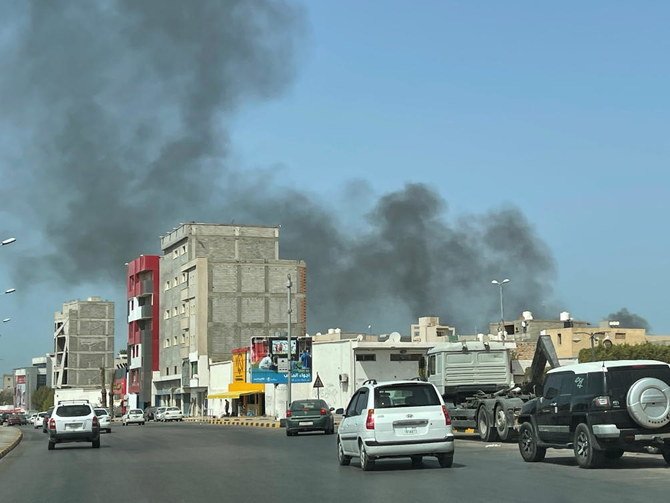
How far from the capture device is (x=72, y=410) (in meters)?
34.1

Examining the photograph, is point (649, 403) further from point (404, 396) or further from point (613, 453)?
point (404, 396)

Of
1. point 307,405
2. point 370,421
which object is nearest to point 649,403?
point 370,421

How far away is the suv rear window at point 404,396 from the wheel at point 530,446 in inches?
102

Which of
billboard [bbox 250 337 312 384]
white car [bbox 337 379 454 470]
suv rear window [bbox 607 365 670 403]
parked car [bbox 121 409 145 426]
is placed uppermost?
billboard [bbox 250 337 312 384]

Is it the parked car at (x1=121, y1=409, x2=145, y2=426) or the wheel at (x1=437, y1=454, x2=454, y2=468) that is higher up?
the wheel at (x1=437, y1=454, x2=454, y2=468)

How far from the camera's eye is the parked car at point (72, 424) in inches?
1328

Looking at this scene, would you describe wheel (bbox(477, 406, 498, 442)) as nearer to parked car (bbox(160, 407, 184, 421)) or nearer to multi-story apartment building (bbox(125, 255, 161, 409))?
parked car (bbox(160, 407, 184, 421))

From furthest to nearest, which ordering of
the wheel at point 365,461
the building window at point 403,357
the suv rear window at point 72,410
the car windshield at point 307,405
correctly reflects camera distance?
1. the building window at point 403,357
2. the car windshield at point 307,405
3. the suv rear window at point 72,410
4. the wheel at point 365,461

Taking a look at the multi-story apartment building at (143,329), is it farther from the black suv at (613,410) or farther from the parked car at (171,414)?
the black suv at (613,410)

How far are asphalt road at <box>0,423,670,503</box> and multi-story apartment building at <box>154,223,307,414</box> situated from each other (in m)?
85.4

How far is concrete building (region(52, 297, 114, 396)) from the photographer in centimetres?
19125

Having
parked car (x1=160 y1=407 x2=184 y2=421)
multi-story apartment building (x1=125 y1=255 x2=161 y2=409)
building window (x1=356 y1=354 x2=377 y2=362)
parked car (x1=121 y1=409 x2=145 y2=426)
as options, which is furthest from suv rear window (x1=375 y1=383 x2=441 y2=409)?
multi-story apartment building (x1=125 y1=255 x2=161 y2=409)

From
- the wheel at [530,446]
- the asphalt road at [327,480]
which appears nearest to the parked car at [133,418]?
the asphalt road at [327,480]

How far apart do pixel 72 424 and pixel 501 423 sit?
50.2ft
